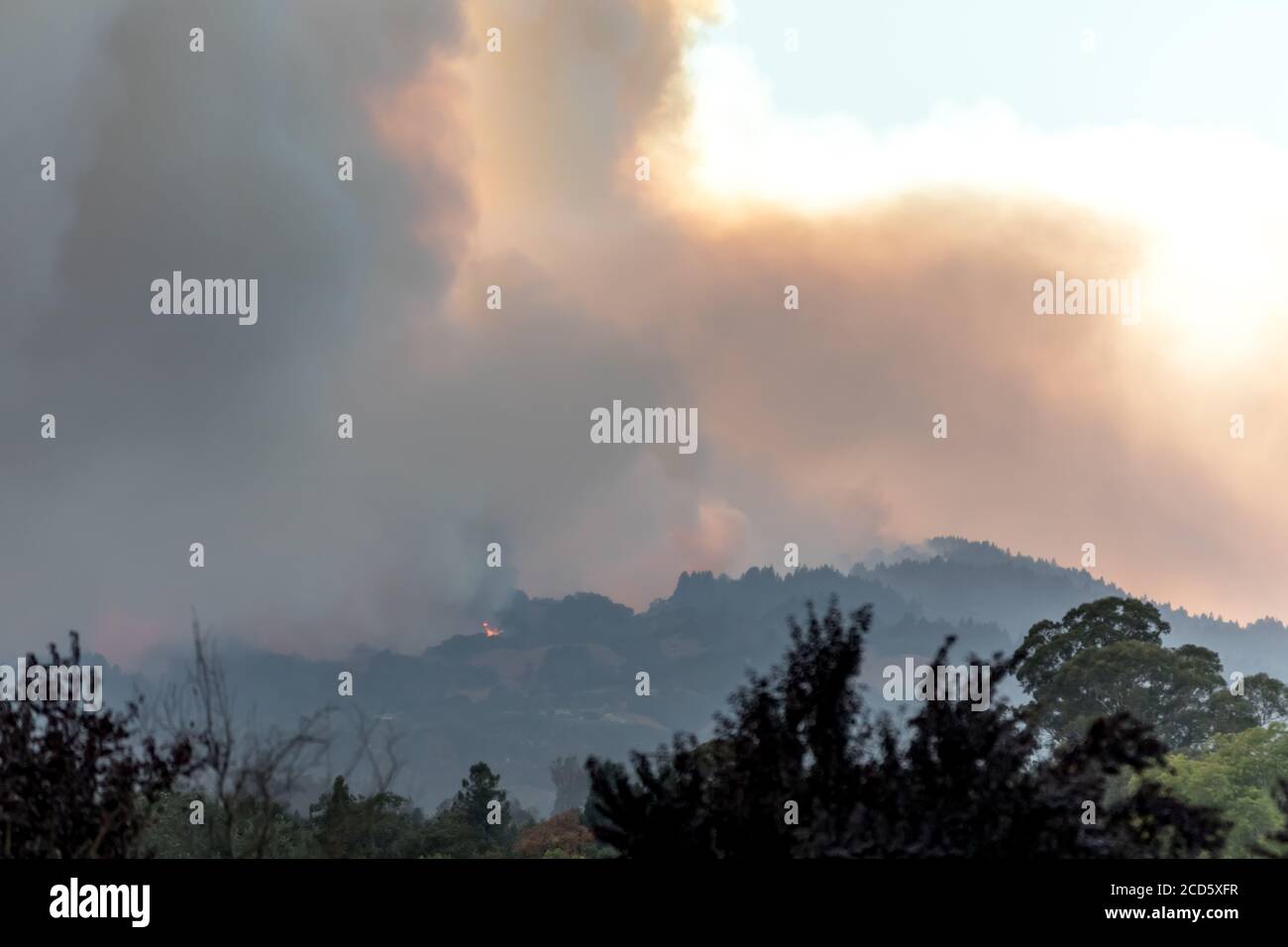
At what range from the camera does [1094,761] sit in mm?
11820

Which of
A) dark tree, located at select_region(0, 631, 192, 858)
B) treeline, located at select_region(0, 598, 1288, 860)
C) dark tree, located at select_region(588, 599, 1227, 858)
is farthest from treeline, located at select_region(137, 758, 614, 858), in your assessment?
dark tree, located at select_region(588, 599, 1227, 858)

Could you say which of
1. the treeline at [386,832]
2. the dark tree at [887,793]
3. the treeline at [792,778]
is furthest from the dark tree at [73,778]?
the treeline at [386,832]

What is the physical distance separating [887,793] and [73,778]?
7.94 metres

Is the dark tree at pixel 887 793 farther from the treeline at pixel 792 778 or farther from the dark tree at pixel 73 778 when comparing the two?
the dark tree at pixel 73 778

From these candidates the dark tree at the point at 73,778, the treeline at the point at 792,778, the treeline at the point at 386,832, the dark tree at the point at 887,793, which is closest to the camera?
the dark tree at the point at 887,793

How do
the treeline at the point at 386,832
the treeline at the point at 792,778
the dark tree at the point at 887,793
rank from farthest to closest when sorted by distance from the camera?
the treeline at the point at 386,832, the treeline at the point at 792,778, the dark tree at the point at 887,793

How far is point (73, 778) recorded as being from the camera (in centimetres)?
1320

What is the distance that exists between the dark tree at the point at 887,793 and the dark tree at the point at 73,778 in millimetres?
4751

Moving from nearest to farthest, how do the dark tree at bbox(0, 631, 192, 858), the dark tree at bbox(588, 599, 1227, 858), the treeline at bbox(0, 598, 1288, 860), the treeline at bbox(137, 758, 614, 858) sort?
the dark tree at bbox(588, 599, 1227, 858)
the treeline at bbox(0, 598, 1288, 860)
the dark tree at bbox(0, 631, 192, 858)
the treeline at bbox(137, 758, 614, 858)

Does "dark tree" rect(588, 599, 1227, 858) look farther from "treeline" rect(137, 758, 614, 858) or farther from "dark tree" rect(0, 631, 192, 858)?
"treeline" rect(137, 758, 614, 858)

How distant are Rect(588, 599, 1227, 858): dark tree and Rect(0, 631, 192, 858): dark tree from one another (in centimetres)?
475

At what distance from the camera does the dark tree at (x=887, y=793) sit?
445 inches

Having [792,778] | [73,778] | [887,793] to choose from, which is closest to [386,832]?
[73,778]

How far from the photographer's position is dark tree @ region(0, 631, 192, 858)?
12891 mm
